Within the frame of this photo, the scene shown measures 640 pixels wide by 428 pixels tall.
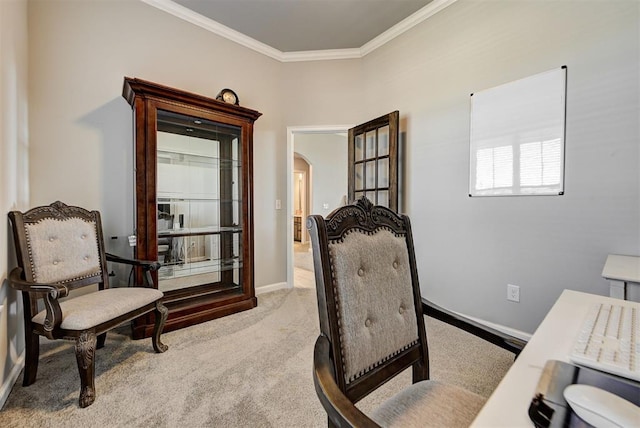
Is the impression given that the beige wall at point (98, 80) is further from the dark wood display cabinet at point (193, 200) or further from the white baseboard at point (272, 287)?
the white baseboard at point (272, 287)

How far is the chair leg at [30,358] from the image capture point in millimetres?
1604

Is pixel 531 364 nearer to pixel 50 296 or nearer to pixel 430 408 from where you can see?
pixel 430 408

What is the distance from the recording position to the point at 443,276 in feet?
8.77

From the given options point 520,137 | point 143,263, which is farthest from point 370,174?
point 143,263

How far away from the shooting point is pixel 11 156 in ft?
5.54

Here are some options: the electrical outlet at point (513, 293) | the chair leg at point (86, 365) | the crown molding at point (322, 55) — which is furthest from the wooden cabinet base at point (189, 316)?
the crown molding at point (322, 55)

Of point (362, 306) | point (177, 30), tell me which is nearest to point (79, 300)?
point (362, 306)

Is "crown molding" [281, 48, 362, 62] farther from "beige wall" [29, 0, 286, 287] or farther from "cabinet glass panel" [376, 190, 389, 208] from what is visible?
"cabinet glass panel" [376, 190, 389, 208]

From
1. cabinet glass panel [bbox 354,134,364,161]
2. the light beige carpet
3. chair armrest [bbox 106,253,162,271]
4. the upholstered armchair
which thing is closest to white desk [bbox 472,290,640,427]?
the light beige carpet

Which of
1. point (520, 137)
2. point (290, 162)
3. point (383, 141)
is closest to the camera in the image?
point (520, 137)

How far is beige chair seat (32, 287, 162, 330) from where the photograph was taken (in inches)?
59.2

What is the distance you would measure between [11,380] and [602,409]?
8.40 feet

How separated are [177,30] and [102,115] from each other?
44.3 inches

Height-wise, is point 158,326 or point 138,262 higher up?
point 138,262
